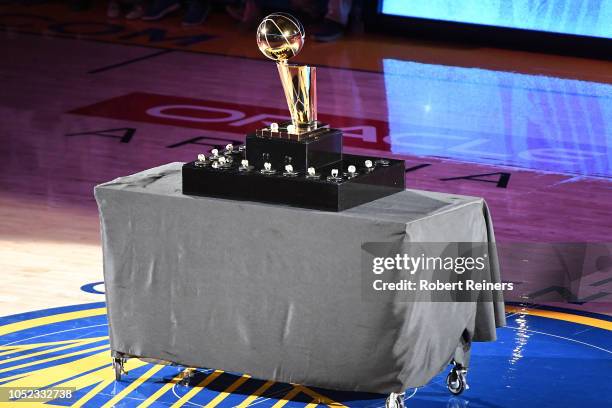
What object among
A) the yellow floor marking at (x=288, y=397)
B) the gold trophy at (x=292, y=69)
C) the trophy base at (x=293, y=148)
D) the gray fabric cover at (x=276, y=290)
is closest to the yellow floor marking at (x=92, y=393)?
the gray fabric cover at (x=276, y=290)

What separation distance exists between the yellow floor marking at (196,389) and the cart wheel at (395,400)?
0.65 metres

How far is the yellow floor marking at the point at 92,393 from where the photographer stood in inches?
156

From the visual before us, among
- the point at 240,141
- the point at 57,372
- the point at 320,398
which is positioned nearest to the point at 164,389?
the point at 57,372

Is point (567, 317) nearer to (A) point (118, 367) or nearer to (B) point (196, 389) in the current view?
(B) point (196, 389)

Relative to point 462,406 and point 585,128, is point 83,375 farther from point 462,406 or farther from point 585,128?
point 585,128

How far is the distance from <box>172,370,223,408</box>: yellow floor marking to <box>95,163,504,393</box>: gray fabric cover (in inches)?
4.3

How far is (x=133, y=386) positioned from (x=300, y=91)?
1.07 metres

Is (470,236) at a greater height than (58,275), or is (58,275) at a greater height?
(470,236)

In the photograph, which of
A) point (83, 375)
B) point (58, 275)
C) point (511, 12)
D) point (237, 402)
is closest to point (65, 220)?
point (58, 275)

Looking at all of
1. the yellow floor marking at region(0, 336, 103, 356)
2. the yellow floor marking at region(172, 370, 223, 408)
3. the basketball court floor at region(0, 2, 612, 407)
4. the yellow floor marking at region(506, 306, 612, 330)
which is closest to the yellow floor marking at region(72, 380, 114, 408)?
the basketball court floor at region(0, 2, 612, 407)

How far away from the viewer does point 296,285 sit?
3.77 metres

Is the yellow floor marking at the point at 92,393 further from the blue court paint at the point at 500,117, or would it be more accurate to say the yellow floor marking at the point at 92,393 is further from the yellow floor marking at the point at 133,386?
the blue court paint at the point at 500,117

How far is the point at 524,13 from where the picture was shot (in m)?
10.9

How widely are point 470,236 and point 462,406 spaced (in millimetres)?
526
